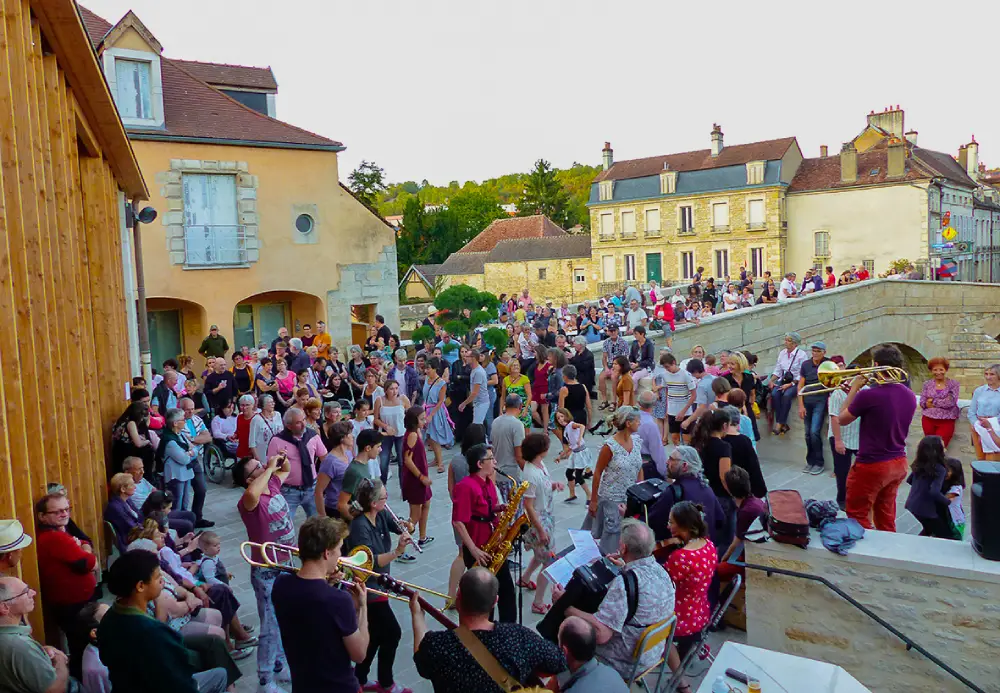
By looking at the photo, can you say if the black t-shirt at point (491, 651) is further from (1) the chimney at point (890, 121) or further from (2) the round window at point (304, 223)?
(1) the chimney at point (890, 121)

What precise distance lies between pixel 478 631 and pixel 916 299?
24743 mm

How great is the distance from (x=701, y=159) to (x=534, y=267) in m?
12.5

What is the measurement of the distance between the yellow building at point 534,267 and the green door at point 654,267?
394cm

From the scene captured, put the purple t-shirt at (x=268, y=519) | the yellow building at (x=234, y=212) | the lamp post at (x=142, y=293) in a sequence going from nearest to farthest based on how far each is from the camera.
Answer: the purple t-shirt at (x=268, y=519) → the lamp post at (x=142, y=293) → the yellow building at (x=234, y=212)

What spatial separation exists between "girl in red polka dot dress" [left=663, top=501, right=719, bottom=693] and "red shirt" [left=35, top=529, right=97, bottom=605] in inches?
144

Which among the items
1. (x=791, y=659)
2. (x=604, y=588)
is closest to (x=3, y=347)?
(x=604, y=588)

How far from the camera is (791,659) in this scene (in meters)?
4.43

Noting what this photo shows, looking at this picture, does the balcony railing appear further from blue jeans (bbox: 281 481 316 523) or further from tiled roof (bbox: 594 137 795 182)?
tiled roof (bbox: 594 137 795 182)

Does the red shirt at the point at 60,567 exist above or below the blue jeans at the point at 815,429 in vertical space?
above

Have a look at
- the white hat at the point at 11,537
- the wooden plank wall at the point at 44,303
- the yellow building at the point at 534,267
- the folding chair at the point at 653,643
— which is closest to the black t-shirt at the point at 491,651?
the folding chair at the point at 653,643

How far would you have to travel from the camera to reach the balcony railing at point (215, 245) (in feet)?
56.2

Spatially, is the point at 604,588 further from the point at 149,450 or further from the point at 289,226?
the point at 289,226

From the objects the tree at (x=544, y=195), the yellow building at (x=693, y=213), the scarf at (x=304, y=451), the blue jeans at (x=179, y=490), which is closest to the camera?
the scarf at (x=304, y=451)

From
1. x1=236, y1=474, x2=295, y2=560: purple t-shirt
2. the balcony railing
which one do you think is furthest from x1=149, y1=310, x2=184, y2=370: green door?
x1=236, y1=474, x2=295, y2=560: purple t-shirt
